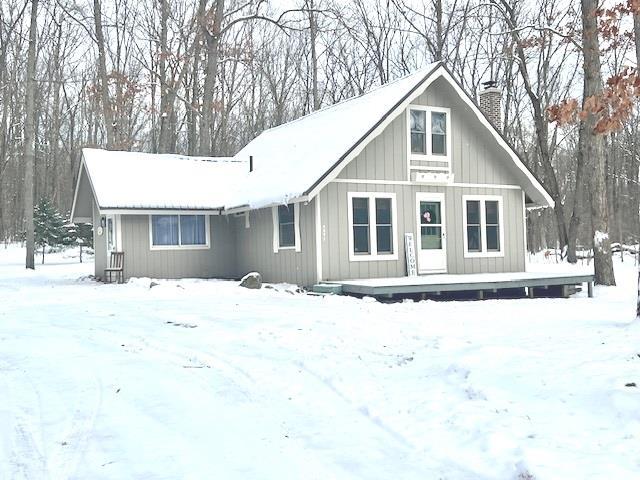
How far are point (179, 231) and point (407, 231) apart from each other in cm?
694

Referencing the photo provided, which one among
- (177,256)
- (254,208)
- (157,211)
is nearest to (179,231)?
(177,256)

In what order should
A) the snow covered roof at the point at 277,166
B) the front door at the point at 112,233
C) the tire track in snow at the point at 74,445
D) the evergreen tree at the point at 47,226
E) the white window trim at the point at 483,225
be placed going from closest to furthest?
the tire track in snow at the point at 74,445, the snow covered roof at the point at 277,166, the white window trim at the point at 483,225, the front door at the point at 112,233, the evergreen tree at the point at 47,226

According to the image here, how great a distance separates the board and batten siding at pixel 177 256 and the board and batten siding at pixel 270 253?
1.25 ft

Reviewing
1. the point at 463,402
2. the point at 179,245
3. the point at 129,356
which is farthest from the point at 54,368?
the point at 179,245

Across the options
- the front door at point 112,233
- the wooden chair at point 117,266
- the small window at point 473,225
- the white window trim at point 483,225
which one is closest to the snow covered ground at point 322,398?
the white window trim at point 483,225

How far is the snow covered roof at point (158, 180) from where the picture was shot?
18.9 metres

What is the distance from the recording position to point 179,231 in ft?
64.9

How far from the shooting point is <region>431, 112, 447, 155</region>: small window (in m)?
17.6

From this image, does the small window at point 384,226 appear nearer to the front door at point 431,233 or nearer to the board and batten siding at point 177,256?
the front door at point 431,233

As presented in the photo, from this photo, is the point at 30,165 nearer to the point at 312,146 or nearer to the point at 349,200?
the point at 312,146

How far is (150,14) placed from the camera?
36719 millimetres

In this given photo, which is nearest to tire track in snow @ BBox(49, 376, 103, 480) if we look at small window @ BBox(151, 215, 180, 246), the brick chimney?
small window @ BBox(151, 215, 180, 246)

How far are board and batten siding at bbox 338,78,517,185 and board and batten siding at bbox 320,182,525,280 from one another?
0.32 meters

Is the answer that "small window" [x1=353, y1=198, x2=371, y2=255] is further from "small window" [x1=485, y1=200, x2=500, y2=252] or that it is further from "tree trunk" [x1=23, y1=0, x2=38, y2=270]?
"tree trunk" [x1=23, y1=0, x2=38, y2=270]
